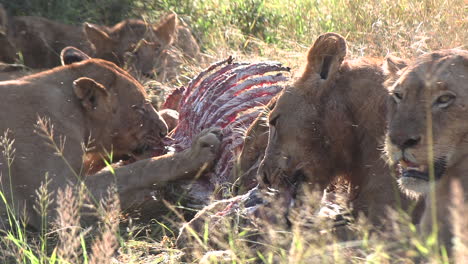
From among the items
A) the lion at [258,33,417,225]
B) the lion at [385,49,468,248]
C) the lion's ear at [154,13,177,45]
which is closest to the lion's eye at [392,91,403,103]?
the lion at [385,49,468,248]

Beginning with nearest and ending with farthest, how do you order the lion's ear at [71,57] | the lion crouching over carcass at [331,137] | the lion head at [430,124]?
the lion head at [430,124] → the lion crouching over carcass at [331,137] → the lion's ear at [71,57]

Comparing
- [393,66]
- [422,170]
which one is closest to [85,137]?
[393,66]

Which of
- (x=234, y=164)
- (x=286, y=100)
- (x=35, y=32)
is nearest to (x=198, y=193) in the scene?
(x=234, y=164)

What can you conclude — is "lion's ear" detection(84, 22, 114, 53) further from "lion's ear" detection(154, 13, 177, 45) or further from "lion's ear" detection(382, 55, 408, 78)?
"lion's ear" detection(382, 55, 408, 78)

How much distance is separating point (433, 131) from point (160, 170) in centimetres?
231

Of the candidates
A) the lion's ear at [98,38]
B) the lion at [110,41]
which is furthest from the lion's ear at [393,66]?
the lion's ear at [98,38]

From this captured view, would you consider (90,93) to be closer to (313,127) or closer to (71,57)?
(71,57)

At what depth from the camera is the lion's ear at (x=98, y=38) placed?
9.21m

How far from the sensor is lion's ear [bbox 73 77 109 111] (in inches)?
215

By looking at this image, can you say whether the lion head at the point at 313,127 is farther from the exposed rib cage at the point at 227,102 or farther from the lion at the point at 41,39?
the lion at the point at 41,39

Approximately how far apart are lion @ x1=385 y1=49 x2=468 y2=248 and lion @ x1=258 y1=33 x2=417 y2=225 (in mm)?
381

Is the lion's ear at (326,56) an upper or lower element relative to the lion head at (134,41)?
upper

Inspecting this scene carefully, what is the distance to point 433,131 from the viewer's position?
3.31m

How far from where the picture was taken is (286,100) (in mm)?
4074
